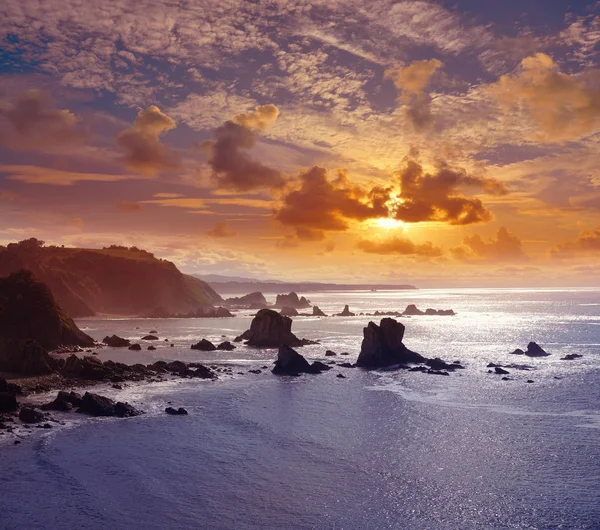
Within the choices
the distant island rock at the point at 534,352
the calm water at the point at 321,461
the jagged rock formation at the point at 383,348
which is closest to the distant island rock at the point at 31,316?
the calm water at the point at 321,461

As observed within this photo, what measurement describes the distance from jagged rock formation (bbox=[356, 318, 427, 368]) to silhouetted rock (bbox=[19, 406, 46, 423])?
215 feet

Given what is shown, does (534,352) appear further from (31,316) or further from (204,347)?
(31,316)

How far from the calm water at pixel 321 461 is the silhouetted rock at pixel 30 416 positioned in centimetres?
438

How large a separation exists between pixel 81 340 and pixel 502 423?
99.3 metres

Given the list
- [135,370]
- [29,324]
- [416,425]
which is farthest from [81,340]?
[416,425]

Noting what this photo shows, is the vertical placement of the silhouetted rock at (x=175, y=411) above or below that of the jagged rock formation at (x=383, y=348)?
below

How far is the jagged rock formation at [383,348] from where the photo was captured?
107m

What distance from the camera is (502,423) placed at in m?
61.5

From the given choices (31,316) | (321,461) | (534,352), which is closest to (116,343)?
(31,316)

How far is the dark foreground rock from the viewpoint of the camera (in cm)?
9625

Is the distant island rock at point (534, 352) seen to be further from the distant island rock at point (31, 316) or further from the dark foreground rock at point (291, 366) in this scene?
the distant island rock at point (31, 316)

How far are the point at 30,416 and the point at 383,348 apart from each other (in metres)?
70.5

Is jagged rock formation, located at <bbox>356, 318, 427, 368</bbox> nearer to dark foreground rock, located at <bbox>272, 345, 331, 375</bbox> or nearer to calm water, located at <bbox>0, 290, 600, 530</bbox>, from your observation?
dark foreground rock, located at <bbox>272, 345, 331, 375</bbox>

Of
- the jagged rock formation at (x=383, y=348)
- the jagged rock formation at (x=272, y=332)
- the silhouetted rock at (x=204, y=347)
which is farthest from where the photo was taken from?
the jagged rock formation at (x=272, y=332)
